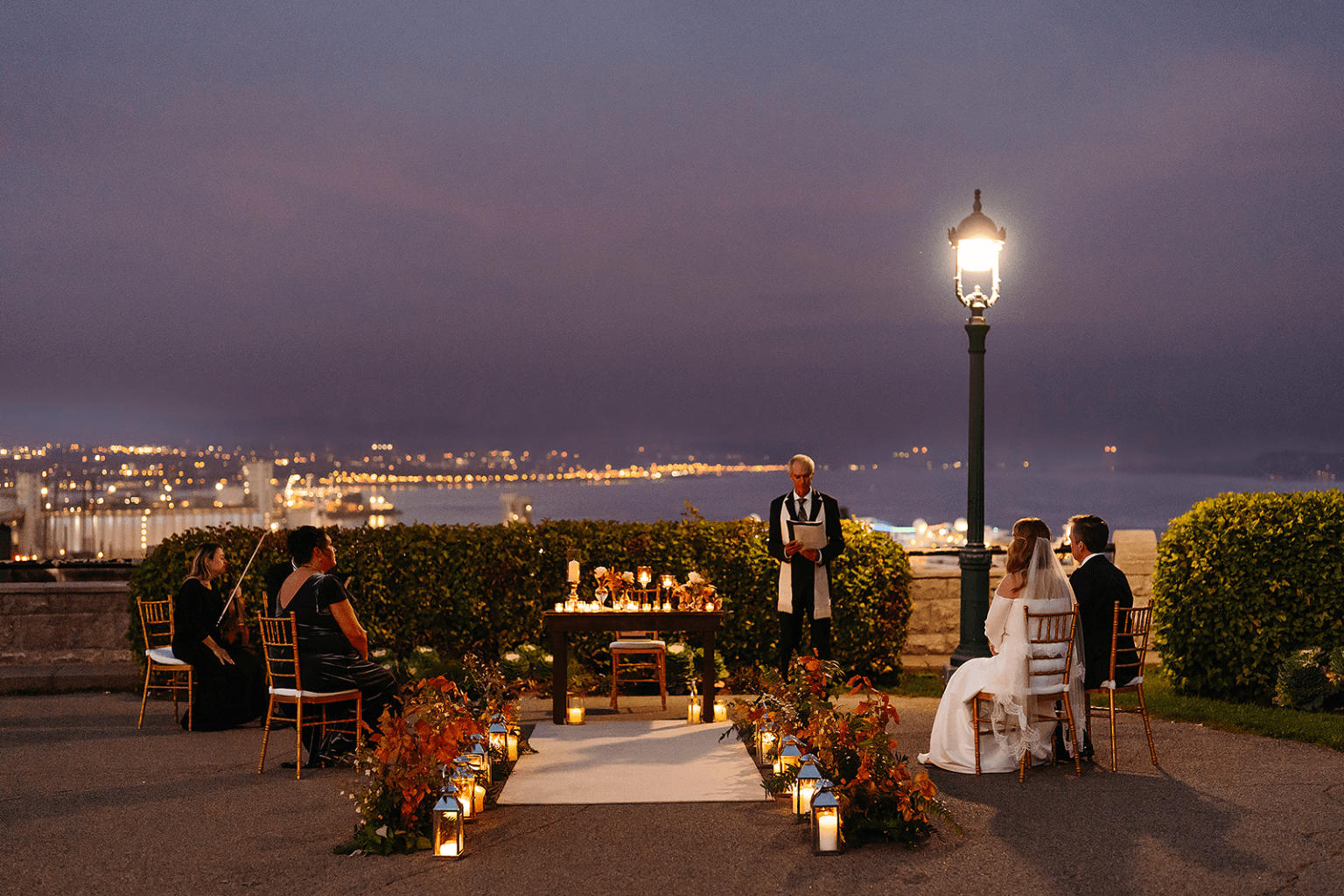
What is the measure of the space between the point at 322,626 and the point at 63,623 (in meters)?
5.39

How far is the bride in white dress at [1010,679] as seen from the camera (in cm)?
682

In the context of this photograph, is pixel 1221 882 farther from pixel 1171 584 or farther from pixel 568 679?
pixel 568 679

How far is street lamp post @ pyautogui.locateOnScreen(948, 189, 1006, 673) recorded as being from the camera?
30.5 ft

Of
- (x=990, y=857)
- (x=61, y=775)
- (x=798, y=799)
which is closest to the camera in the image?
(x=990, y=857)

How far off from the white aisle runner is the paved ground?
22cm

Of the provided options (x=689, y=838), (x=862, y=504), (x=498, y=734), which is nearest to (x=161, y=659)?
(x=498, y=734)

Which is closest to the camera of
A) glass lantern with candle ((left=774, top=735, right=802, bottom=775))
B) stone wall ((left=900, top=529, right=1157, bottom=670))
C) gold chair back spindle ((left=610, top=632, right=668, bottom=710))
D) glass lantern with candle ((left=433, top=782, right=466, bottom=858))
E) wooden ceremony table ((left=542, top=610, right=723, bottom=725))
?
glass lantern with candle ((left=433, top=782, right=466, bottom=858))

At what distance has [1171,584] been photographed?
950cm

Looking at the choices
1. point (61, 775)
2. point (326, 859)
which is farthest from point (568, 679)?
point (326, 859)

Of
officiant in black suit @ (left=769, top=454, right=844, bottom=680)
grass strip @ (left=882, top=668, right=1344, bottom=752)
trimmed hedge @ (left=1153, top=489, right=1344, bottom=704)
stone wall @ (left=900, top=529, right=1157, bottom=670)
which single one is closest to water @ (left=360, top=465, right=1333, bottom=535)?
stone wall @ (left=900, top=529, right=1157, bottom=670)

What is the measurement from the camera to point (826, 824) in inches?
204

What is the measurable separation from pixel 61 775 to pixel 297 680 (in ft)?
5.21

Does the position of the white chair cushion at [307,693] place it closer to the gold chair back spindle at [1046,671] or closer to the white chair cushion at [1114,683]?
the gold chair back spindle at [1046,671]

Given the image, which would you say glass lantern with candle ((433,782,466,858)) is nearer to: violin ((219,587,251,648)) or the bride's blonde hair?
the bride's blonde hair
